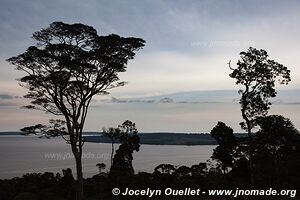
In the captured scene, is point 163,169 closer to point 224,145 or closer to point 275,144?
point 224,145

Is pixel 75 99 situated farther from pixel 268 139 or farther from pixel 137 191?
pixel 268 139

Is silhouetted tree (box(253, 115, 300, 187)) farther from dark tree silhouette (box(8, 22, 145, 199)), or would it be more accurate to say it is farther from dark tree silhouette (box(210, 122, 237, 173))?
dark tree silhouette (box(8, 22, 145, 199))

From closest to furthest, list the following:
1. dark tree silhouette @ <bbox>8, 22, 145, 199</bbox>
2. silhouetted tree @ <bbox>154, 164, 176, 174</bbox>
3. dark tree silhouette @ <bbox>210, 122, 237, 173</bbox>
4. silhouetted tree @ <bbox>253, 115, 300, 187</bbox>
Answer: dark tree silhouette @ <bbox>8, 22, 145, 199</bbox>
silhouetted tree @ <bbox>253, 115, 300, 187</bbox>
silhouetted tree @ <bbox>154, 164, 176, 174</bbox>
dark tree silhouette @ <bbox>210, 122, 237, 173</bbox>

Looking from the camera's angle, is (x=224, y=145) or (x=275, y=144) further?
(x=224, y=145)

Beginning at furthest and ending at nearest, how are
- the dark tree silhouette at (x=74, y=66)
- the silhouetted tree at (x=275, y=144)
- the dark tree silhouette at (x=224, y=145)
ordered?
the dark tree silhouette at (x=224, y=145) → the silhouetted tree at (x=275, y=144) → the dark tree silhouette at (x=74, y=66)

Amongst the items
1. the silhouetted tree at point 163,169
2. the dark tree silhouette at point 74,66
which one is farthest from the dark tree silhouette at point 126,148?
the dark tree silhouette at point 74,66

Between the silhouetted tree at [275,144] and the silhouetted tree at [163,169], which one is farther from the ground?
the silhouetted tree at [275,144]

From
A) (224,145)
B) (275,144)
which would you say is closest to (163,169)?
(224,145)

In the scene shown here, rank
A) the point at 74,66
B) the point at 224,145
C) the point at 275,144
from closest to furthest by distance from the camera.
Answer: the point at 74,66 < the point at 275,144 < the point at 224,145

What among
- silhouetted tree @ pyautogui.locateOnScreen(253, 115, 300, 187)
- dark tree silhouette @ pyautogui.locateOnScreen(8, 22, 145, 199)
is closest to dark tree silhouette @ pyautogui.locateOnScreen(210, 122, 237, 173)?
silhouetted tree @ pyautogui.locateOnScreen(253, 115, 300, 187)

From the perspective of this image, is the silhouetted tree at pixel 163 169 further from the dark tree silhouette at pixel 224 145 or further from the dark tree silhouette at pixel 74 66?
the dark tree silhouette at pixel 74 66

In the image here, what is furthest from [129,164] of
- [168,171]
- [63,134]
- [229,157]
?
[63,134]

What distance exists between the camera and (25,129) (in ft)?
63.8

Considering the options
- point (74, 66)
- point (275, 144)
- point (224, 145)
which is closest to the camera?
point (74, 66)
